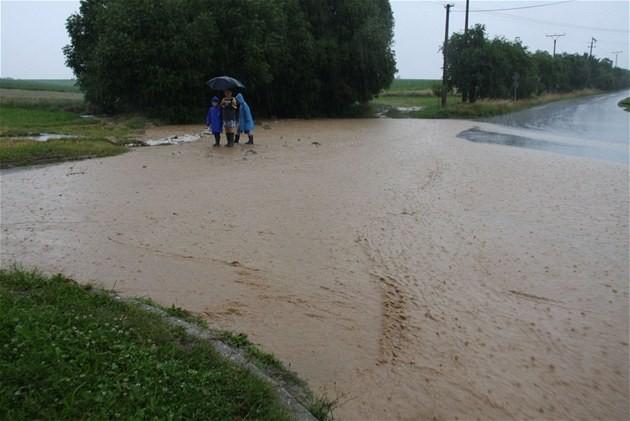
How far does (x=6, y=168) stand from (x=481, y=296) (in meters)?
10.5

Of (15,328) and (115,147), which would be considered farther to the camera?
(115,147)

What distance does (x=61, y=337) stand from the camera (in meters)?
3.51

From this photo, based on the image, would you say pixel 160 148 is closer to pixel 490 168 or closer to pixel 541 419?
pixel 490 168

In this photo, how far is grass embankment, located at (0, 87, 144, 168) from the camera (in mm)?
12773

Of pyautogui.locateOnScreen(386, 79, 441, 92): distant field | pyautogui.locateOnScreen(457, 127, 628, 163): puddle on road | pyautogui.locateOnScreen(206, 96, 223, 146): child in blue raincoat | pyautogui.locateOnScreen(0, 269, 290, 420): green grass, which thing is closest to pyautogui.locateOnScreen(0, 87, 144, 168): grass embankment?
pyautogui.locateOnScreen(206, 96, 223, 146): child in blue raincoat

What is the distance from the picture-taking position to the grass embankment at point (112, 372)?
116 inches

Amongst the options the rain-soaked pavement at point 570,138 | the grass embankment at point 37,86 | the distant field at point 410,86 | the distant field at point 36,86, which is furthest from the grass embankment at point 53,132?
the distant field at point 410,86

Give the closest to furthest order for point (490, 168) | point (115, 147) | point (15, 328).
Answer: point (15, 328) → point (490, 168) → point (115, 147)

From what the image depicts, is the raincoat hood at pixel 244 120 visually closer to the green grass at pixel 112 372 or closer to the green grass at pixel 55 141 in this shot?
the green grass at pixel 55 141

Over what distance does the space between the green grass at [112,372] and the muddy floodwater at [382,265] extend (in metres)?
0.90

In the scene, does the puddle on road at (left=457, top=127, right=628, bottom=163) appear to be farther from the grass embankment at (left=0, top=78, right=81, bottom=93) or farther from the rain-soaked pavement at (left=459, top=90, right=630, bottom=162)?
the grass embankment at (left=0, top=78, right=81, bottom=93)

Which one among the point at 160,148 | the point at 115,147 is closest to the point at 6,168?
the point at 115,147

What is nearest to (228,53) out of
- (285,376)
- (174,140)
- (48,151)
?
(174,140)

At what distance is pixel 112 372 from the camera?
3.23 metres
